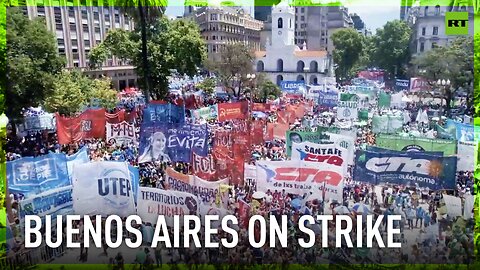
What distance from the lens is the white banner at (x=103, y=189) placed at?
9828 millimetres

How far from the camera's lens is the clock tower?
40031 millimetres

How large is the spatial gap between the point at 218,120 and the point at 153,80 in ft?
20.0

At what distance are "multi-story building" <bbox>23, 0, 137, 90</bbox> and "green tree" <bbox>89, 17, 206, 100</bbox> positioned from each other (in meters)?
1.34

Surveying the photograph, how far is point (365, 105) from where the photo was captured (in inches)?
930

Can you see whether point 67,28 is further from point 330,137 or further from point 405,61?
point 405,61

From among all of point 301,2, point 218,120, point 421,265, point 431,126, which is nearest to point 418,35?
point 301,2

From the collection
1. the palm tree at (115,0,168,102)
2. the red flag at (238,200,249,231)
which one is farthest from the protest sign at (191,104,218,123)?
the red flag at (238,200,249,231)

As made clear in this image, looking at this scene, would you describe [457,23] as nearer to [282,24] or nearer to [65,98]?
[65,98]

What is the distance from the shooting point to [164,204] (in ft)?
30.6

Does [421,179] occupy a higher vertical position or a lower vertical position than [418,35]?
lower

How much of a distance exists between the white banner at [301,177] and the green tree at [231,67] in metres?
19.8

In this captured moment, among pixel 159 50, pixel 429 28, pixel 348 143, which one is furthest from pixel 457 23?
pixel 429 28

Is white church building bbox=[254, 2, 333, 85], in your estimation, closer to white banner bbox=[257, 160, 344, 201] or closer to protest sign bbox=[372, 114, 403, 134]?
protest sign bbox=[372, 114, 403, 134]

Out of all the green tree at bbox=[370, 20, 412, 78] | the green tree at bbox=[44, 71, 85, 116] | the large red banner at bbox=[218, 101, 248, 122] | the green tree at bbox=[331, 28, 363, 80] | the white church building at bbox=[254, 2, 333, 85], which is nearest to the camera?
the large red banner at bbox=[218, 101, 248, 122]
